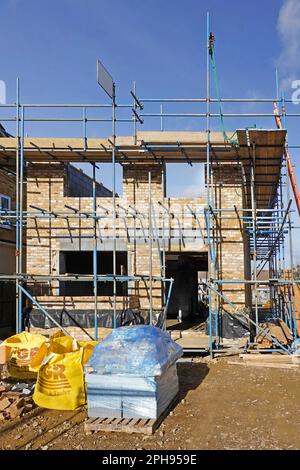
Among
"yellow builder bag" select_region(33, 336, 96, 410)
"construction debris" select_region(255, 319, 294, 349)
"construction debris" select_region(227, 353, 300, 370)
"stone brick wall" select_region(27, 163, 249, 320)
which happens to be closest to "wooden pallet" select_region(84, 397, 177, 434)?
"yellow builder bag" select_region(33, 336, 96, 410)

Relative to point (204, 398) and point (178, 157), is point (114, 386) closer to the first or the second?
point (204, 398)

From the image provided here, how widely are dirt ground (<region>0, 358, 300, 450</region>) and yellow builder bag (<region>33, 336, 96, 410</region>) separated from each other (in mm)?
180

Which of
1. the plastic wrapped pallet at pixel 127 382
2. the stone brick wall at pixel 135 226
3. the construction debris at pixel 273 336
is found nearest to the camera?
the plastic wrapped pallet at pixel 127 382

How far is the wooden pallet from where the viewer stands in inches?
232

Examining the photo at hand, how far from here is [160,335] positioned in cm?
718

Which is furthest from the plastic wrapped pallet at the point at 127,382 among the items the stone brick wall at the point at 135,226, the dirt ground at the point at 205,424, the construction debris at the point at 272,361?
the stone brick wall at the point at 135,226

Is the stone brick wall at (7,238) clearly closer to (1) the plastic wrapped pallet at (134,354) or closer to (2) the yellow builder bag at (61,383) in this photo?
(2) the yellow builder bag at (61,383)

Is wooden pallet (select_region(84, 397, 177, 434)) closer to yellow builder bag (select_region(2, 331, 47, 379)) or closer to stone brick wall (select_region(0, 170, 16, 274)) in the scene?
yellow builder bag (select_region(2, 331, 47, 379))

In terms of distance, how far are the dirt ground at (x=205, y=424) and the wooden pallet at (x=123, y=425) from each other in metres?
0.08

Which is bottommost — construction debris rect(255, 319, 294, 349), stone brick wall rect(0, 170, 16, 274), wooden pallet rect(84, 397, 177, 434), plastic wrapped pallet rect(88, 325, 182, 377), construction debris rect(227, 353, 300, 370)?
construction debris rect(227, 353, 300, 370)

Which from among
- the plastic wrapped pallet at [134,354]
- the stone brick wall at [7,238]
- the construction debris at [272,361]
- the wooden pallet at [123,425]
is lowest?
the construction debris at [272,361]

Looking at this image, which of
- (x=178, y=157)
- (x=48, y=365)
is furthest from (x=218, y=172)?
(x=48, y=365)

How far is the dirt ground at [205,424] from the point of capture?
557 cm
